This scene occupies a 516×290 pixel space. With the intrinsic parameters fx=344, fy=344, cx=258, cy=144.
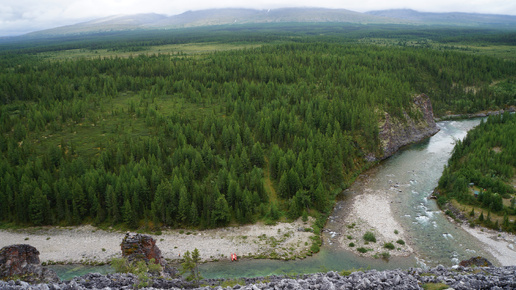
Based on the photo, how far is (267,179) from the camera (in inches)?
2884

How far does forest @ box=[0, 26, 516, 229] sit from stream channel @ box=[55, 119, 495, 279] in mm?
6972

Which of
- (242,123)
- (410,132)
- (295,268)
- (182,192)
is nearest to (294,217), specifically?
(295,268)

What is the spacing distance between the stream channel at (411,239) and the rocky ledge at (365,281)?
13042mm

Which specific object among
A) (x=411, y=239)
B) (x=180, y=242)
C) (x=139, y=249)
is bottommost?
(x=411, y=239)

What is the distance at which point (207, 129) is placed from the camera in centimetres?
8850

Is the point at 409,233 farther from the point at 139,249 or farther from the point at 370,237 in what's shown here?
the point at 139,249

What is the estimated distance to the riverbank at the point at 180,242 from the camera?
2036 inches

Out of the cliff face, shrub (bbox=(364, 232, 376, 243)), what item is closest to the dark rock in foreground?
shrub (bbox=(364, 232, 376, 243))

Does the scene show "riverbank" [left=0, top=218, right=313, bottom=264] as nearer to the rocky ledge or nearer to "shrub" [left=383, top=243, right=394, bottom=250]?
"shrub" [left=383, top=243, right=394, bottom=250]

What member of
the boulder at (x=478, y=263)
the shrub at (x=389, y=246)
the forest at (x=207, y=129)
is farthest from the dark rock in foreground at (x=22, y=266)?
the boulder at (x=478, y=263)

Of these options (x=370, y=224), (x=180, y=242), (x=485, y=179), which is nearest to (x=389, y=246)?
(x=370, y=224)

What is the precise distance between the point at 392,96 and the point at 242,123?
50.1 metres

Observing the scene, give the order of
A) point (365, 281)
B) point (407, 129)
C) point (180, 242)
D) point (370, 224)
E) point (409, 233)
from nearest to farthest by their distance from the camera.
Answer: point (365, 281) < point (180, 242) < point (409, 233) < point (370, 224) < point (407, 129)

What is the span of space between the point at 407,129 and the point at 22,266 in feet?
322
